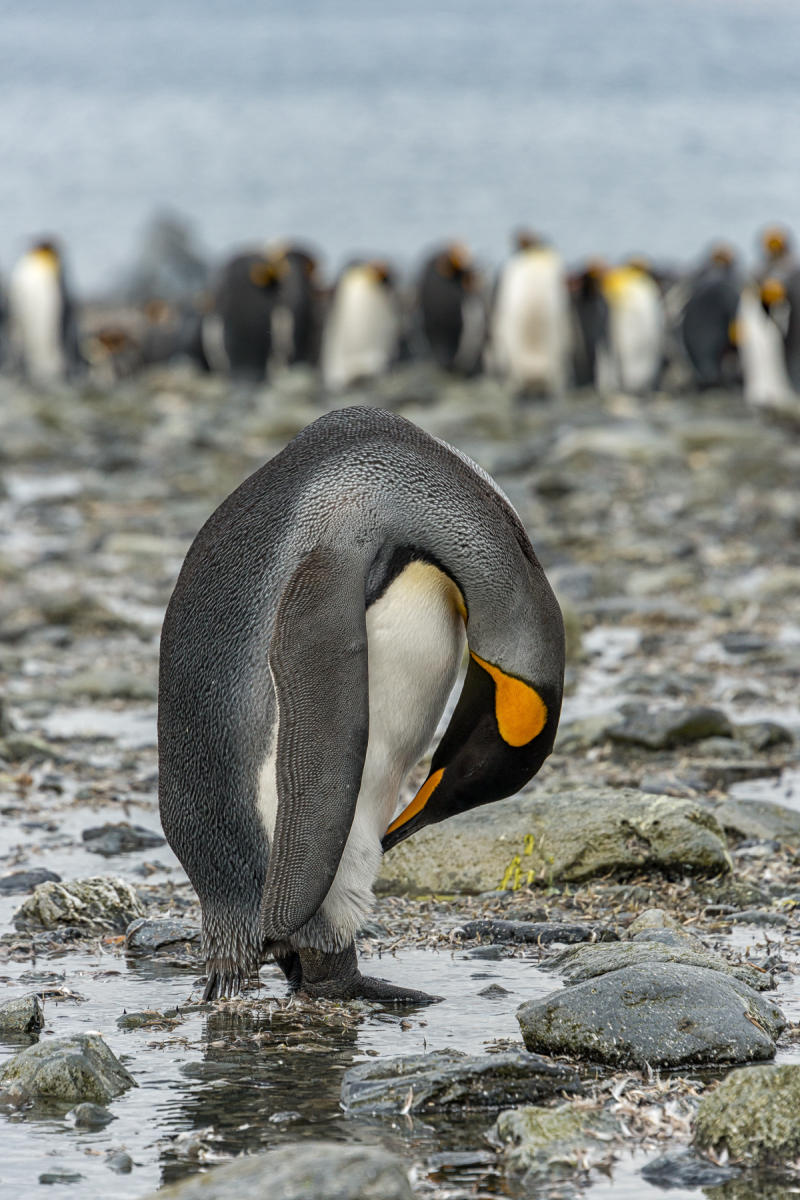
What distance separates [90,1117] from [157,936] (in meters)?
1.25

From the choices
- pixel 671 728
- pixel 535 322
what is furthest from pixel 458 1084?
pixel 535 322

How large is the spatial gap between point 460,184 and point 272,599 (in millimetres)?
127997

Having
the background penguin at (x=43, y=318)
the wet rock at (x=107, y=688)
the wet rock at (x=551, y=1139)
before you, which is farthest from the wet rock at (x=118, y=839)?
the background penguin at (x=43, y=318)

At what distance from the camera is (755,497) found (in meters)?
13.7

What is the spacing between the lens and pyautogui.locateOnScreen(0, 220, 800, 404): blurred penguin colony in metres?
23.8

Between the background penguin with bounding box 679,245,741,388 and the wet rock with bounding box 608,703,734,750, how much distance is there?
60.2 ft

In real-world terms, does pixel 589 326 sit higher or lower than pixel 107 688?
higher

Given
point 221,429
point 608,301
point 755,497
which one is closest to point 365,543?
point 755,497

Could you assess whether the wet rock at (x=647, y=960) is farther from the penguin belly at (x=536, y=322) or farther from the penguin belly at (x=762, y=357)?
the penguin belly at (x=536, y=322)

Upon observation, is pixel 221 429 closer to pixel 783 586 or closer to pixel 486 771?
pixel 783 586

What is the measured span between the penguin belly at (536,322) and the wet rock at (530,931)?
1990cm

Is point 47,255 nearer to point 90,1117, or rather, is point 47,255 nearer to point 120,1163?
point 90,1117

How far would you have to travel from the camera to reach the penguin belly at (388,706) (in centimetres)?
384

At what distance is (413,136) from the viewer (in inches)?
5782
